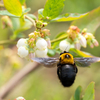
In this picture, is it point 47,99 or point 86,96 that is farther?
point 47,99

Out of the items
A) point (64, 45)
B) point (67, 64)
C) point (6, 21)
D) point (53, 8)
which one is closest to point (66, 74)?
point (67, 64)

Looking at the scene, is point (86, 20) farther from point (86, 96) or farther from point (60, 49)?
point (86, 96)

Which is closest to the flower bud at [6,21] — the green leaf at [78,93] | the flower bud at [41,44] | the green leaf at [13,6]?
the green leaf at [13,6]

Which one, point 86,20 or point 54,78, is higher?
point 54,78

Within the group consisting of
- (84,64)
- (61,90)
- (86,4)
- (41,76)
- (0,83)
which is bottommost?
(84,64)

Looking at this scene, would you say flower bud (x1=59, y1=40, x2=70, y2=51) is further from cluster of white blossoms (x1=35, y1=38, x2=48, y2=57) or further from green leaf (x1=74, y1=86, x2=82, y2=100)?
green leaf (x1=74, y1=86, x2=82, y2=100)

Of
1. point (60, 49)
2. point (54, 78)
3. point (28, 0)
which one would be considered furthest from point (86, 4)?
point (60, 49)

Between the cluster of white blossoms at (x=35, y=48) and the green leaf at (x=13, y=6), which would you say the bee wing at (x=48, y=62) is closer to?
the cluster of white blossoms at (x=35, y=48)

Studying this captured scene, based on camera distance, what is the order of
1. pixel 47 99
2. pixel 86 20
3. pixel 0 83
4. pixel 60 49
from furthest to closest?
pixel 47 99 < pixel 0 83 < pixel 86 20 < pixel 60 49
